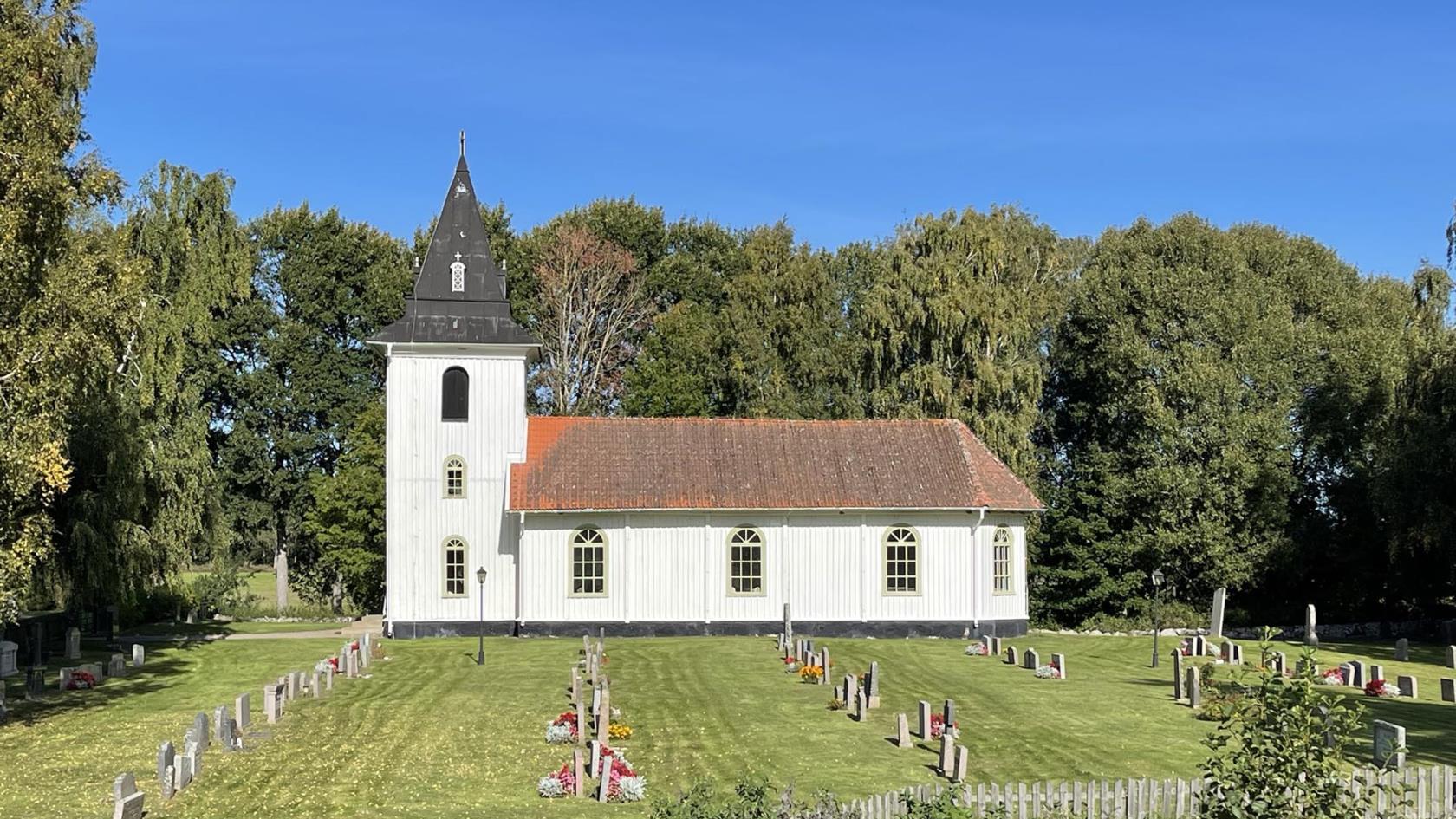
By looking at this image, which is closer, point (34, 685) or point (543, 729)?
A: point (543, 729)

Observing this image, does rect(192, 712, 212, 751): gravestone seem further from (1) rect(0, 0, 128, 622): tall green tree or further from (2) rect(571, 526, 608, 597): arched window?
(2) rect(571, 526, 608, 597): arched window

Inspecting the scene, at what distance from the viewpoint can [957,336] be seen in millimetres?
54688

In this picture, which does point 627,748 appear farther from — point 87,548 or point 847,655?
point 87,548

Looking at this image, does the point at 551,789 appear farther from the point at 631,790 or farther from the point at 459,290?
the point at 459,290

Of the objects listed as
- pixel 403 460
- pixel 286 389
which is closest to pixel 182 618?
pixel 286 389

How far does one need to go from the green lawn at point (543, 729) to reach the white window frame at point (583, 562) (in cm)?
315

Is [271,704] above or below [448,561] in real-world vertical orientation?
below

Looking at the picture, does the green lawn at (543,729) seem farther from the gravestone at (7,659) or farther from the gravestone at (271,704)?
the gravestone at (7,659)

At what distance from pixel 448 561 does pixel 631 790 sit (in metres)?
22.7

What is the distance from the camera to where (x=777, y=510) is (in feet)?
139

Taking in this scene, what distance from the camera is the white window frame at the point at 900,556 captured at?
43.0 metres

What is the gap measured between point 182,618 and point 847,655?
28.6 metres

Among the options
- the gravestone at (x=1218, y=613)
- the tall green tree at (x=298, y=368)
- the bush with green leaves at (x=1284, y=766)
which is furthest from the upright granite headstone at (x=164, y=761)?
the tall green tree at (x=298, y=368)

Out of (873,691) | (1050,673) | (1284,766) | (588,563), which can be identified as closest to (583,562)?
(588,563)
